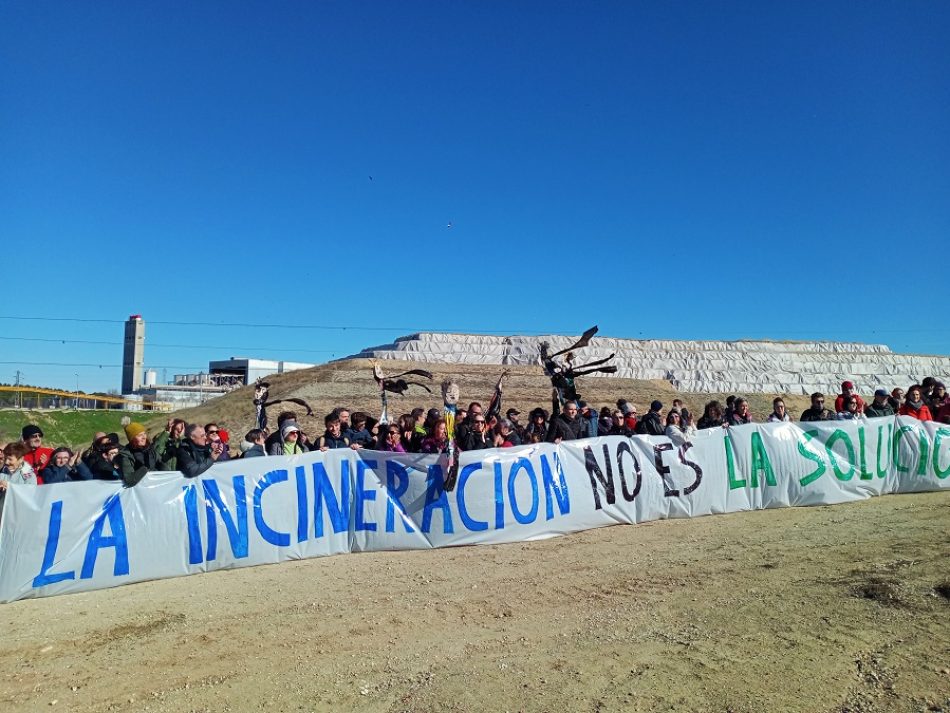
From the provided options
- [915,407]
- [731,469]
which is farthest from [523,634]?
[915,407]

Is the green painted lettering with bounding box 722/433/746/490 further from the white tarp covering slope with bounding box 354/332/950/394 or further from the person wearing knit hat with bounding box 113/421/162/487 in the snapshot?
the white tarp covering slope with bounding box 354/332/950/394

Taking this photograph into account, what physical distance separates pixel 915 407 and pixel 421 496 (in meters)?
8.92

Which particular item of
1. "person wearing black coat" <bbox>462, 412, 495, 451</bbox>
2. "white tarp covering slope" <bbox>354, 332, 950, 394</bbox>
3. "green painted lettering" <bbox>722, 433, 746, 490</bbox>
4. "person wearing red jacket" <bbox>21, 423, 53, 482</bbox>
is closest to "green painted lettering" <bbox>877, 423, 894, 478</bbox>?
"green painted lettering" <bbox>722, 433, 746, 490</bbox>

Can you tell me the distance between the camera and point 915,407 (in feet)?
38.7

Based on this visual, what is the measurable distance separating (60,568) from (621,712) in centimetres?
559

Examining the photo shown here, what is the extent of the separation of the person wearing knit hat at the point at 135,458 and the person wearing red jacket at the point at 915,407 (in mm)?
11563

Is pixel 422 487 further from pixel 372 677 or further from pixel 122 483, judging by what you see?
pixel 372 677

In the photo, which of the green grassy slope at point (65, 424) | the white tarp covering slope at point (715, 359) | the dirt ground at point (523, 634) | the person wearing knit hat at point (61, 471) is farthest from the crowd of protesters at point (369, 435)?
the white tarp covering slope at point (715, 359)

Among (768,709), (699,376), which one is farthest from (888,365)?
(768,709)

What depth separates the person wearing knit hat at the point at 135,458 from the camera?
713 centimetres

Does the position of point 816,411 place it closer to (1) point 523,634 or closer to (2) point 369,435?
(2) point 369,435

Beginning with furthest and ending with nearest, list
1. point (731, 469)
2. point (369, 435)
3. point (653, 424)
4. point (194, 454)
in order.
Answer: point (653, 424) → point (731, 469) → point (369, 435) → point (194, 454)

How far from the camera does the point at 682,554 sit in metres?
7.36

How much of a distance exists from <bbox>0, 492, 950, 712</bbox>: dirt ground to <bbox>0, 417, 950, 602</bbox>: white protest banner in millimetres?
349
